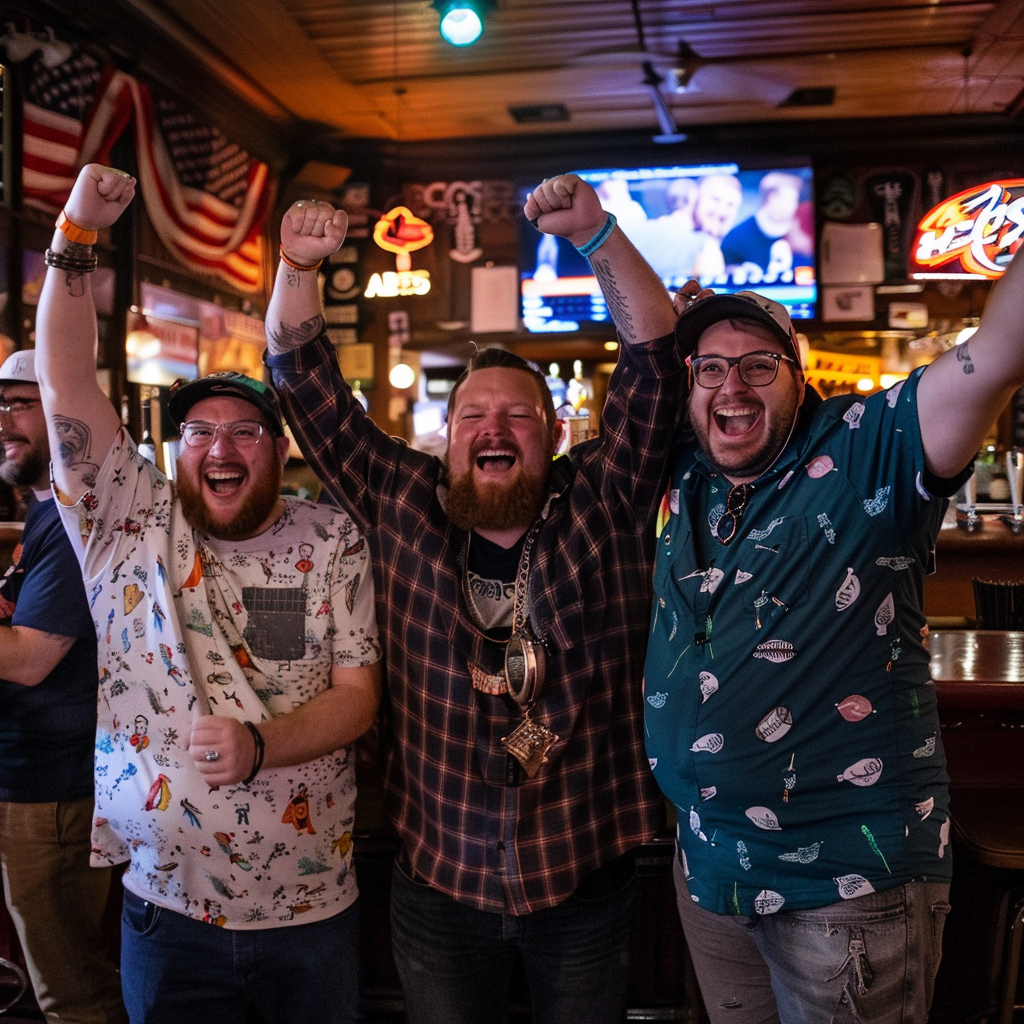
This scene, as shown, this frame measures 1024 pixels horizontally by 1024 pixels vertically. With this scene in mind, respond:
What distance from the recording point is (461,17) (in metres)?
4.57

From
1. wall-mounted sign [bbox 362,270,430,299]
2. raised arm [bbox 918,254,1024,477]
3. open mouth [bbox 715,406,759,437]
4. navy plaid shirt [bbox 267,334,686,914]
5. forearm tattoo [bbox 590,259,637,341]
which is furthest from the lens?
wall-mounted sign [bbox 362,270,430,299]

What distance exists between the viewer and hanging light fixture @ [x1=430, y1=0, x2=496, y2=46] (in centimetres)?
455

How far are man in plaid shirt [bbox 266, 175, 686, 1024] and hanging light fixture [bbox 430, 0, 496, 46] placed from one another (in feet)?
10.3

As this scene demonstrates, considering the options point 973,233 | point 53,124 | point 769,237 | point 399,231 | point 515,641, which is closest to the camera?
point 515,641

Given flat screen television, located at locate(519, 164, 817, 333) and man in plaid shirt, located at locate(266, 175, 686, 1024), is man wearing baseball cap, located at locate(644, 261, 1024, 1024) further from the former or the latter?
flat screen television, located at locate(519, 164, 817, 333)

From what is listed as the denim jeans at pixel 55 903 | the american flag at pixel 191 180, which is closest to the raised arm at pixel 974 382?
the denim jeans at pixel 55 903

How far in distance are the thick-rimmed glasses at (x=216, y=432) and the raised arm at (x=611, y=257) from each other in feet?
2.33

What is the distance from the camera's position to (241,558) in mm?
1854

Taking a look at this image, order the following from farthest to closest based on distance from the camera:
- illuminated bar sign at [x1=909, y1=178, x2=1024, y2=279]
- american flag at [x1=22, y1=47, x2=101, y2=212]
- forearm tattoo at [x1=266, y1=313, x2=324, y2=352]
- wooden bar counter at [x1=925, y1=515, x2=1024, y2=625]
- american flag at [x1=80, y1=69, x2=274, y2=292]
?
illuminated bar sign at [x1=909, y1=178, x2=1024, y2=279]
american flag at [x1=80, y1=69, x2=274, y2=292]
american flag at [x1=22, y1=47, x2=101, y2=212]
wooden bar counter at [x1=925, y1=515, x2=1024, y2=625]
forearm tattoo at [x1=266, y1=313, x2=324, y2=352]

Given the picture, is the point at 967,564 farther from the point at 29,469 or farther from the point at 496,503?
the point at 29,469

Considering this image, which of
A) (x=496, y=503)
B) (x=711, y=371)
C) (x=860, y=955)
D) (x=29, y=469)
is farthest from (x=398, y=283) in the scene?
(x=860, y=955)

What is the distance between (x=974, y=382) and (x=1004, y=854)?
3.99 ft

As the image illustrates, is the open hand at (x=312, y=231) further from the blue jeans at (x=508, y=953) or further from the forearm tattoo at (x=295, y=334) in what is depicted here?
the blue jeans at (x=508, y=953)

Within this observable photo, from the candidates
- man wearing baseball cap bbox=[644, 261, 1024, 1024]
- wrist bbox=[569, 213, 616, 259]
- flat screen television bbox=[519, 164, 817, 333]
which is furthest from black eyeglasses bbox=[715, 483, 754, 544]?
flat screen television bbox=[519, 164, 817, 333]
